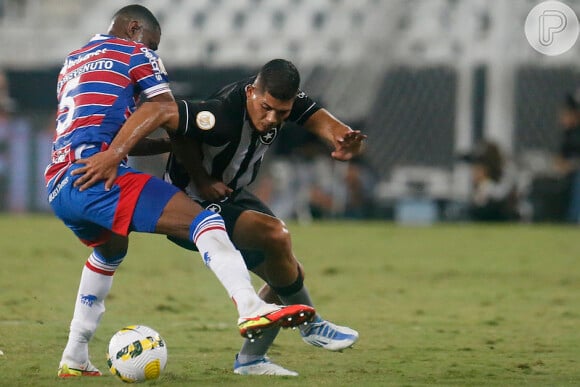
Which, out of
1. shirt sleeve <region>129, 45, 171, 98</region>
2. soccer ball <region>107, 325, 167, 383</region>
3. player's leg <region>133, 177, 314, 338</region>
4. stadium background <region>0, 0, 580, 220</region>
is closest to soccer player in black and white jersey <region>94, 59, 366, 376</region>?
shirt sleeve <region>129, 45, 171, 98</region>

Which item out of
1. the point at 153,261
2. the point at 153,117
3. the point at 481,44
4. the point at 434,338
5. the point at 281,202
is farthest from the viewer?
the point at 481,44

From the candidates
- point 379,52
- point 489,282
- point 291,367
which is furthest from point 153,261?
point 379,52

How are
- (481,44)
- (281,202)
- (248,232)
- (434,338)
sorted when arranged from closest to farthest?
(248,232) → (434,338) → (281,202) → (481,44)

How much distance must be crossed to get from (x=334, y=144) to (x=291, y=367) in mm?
1269

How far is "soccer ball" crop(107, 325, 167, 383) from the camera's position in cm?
575

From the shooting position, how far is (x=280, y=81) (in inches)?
231

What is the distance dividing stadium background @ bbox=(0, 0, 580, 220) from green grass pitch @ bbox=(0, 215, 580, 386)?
14.2 feet

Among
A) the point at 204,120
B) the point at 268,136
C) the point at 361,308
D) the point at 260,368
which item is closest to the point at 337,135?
the point at 268,136

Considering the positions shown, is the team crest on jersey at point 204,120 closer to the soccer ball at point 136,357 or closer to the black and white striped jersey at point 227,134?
the black and white striped jersey at point 227,134

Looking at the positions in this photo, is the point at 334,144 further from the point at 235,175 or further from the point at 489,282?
the point at 489,282

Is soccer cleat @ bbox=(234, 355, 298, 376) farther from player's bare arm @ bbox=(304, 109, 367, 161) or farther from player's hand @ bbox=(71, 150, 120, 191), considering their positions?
player's hand @ bbox=(71, 150, 120, 191)

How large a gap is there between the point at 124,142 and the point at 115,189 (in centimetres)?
24

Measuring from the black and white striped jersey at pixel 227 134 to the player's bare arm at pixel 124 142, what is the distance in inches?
3.4

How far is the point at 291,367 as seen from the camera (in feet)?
21.3
